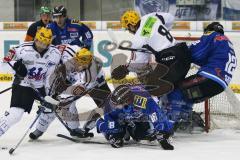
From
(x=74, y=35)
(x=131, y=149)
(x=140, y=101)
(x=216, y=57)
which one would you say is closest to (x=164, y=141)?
(x=131, y=149)

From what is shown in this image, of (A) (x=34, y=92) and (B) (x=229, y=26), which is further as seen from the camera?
(B) (x=229, y=26)

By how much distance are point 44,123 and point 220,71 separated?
1.74 metres

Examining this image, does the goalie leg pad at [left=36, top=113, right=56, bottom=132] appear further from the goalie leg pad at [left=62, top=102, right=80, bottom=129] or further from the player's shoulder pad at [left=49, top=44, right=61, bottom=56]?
the player's shoulder pad at [left=49, top=44, right=61, bottom=56]

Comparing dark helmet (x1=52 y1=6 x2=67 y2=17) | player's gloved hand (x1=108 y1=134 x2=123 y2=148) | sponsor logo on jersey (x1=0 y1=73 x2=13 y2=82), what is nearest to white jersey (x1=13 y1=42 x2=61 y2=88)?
player's gloved hand (x1=108 y1=134 x2=123 y2=148)

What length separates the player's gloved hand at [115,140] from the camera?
4.99 m

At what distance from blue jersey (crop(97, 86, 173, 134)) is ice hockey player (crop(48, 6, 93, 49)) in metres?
1.70

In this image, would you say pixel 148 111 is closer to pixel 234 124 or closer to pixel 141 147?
pixel 141 147

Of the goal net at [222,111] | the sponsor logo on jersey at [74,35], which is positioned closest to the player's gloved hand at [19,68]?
the sponsor logo on jersey at [74,35]

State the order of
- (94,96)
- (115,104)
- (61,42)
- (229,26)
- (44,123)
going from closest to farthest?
(115,104) → (44,123) → (94,96) → (61,42) → (229,26)

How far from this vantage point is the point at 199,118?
5.77 m

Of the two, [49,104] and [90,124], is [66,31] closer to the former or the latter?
[90,124]

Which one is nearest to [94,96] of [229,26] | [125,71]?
[125,71]

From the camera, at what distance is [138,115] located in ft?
17.0

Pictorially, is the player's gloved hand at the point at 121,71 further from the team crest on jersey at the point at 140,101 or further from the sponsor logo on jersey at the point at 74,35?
the sponsor logo on jersey at the point at 74,35
